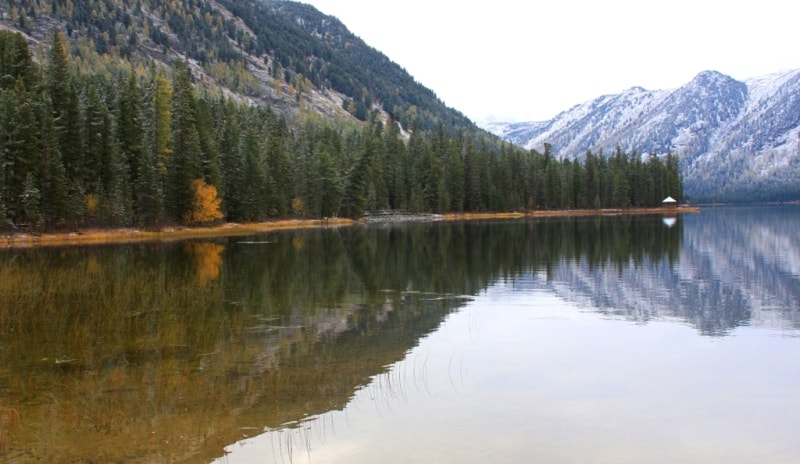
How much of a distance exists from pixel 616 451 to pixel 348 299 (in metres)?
18.5

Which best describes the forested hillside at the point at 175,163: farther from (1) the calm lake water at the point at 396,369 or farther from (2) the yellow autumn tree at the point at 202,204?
(1) the calm lake water at the point at 396,369

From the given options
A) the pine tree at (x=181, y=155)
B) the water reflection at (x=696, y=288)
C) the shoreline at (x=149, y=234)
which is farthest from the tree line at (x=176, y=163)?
the water reflection at (x=696, y=288)

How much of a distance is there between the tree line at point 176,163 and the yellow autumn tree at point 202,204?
5.6 inches

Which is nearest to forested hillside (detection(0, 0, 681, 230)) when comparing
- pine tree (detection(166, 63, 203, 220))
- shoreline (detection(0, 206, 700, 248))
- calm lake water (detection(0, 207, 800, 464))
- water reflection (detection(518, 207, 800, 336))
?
pine tree (detection(166, 63, 203, 220))

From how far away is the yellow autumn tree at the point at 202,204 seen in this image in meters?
86.1

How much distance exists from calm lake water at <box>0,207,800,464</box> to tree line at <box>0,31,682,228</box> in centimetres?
3645

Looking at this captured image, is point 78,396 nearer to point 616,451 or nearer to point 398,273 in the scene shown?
point 616,451

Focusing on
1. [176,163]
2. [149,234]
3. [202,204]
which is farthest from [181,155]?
[149,234]

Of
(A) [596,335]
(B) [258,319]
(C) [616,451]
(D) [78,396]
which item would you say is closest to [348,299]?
(B) [258,319]

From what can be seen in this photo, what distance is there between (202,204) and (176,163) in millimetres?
6094

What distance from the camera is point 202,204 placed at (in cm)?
8706

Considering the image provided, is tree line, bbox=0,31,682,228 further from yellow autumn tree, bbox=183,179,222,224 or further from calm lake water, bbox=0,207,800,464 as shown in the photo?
calm lake water, bbox=0,207,800,464

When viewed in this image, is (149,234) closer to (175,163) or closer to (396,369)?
(175,163)

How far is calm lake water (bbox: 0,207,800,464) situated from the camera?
11719 mm
